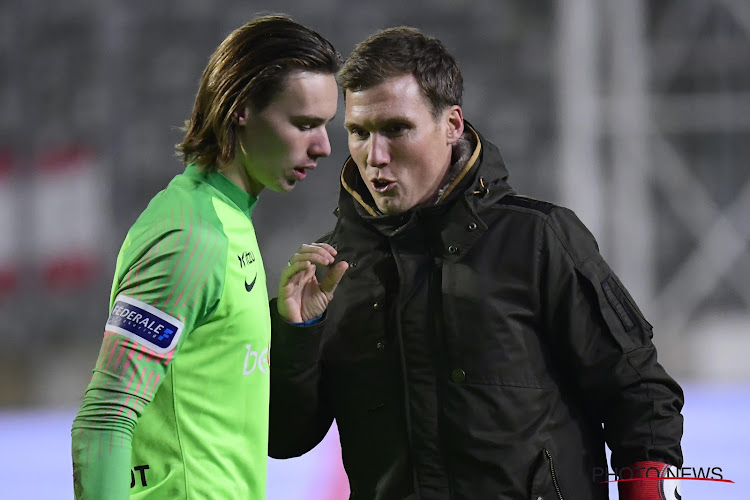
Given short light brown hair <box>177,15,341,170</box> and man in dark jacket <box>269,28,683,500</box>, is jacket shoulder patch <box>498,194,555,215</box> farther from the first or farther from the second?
short light brown hair <box>177,15,341,170</box>

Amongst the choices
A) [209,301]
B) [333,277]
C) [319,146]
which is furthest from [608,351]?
[209,301]

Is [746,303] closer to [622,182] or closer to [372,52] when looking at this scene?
[622,182]

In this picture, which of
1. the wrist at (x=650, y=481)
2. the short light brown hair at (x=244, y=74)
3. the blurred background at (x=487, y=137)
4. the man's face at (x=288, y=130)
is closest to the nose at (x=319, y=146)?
the man's face at (x=288, y=130)

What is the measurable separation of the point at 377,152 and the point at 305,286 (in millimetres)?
297

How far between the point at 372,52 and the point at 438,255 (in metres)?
0.42

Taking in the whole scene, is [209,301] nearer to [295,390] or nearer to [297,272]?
[297,272]

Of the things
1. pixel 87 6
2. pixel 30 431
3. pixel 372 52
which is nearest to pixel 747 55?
pixel 87 6

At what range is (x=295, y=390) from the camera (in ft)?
7.98

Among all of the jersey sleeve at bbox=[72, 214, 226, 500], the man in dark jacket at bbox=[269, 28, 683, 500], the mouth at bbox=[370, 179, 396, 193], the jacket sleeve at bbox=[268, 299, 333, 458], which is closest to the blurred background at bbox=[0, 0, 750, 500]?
the jacket sleeve at bbox=[268, 299, 333, 458]

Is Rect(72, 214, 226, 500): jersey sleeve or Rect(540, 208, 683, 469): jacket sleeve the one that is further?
Rect(540, 208, 683, 469): jacket sleeve

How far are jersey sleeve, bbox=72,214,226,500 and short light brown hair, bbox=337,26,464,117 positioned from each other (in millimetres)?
609

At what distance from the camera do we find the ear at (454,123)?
2469 millimetres

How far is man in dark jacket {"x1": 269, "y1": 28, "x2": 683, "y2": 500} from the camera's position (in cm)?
229

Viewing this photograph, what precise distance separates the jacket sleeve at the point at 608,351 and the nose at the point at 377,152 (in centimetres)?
34
